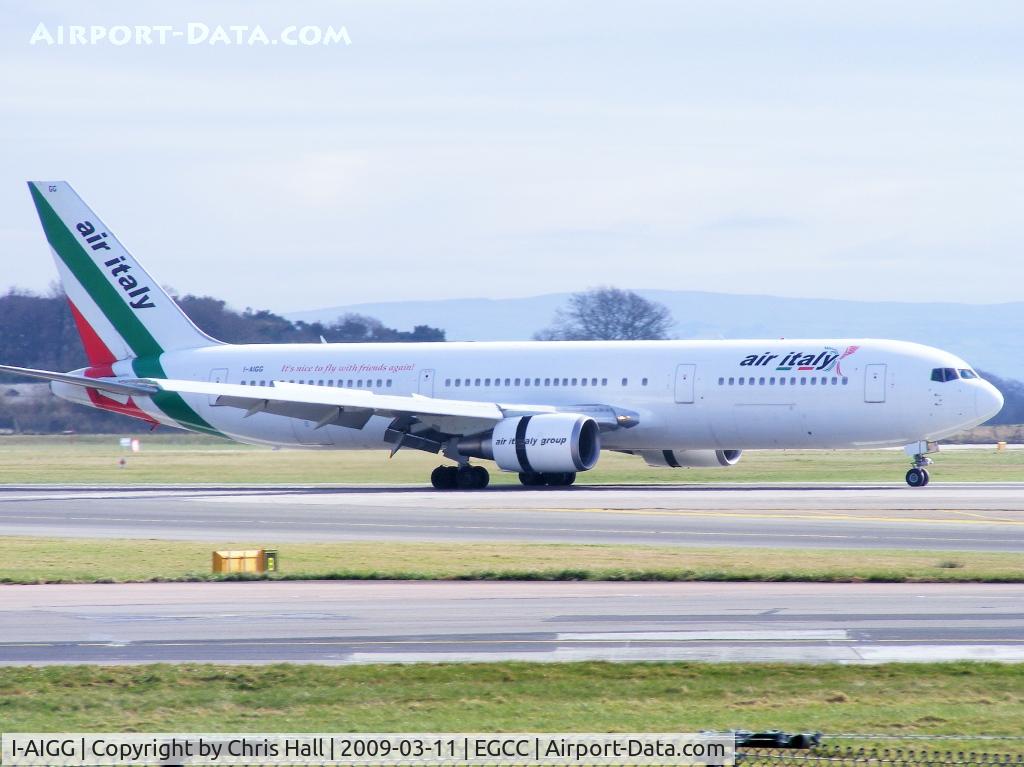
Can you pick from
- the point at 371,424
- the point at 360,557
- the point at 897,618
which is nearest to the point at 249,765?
the point at 897,618

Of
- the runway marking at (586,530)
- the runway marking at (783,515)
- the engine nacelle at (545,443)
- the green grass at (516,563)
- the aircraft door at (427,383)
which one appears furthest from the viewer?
the aircraft door at (427,383)

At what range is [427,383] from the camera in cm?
4919

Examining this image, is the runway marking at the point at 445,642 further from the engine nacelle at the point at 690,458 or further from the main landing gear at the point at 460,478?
the engine nacelle at the point at 690,458

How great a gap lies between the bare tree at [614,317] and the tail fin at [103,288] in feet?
264

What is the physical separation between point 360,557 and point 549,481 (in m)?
21.4

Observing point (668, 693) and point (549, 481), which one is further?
point (549, 481)

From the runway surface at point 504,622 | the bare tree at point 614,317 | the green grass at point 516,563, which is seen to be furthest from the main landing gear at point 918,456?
the bare tree at point 614,317

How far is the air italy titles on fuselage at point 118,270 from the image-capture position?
52.2 metres

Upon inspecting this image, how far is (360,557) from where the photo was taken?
24500 mm

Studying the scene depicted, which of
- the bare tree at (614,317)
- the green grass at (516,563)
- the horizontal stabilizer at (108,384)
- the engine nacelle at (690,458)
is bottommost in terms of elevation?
the green grass at (516,563)

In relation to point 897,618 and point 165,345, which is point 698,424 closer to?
point 165,345

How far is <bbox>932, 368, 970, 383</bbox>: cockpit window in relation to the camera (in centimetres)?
4256

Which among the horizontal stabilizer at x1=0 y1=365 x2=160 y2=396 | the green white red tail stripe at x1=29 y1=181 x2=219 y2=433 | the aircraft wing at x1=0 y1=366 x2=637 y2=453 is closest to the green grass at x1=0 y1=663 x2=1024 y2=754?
the aircraft wing at x1=0 y1=366 x2=637 y2=453

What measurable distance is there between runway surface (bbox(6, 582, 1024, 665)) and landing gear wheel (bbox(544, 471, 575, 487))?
24.2m
